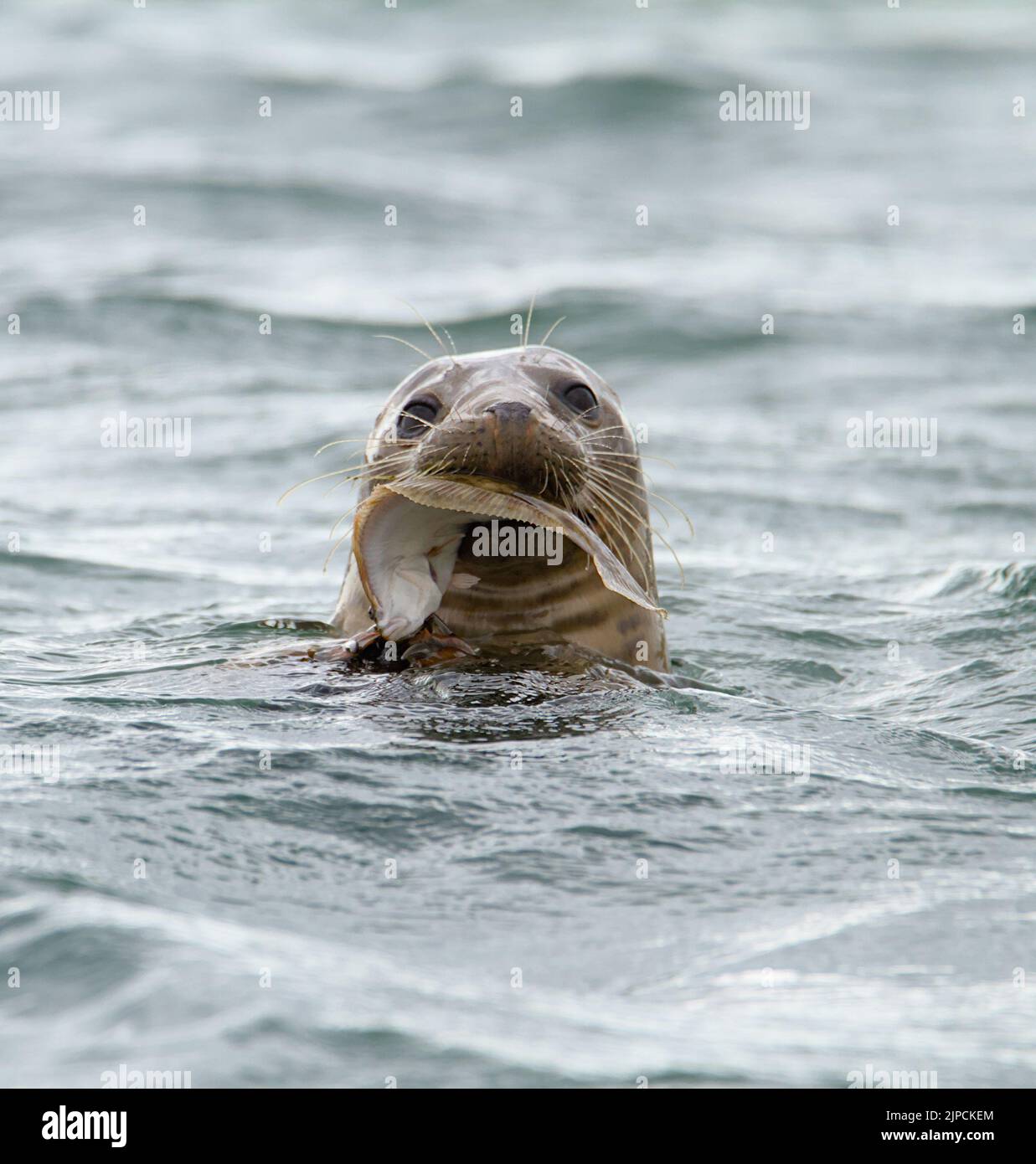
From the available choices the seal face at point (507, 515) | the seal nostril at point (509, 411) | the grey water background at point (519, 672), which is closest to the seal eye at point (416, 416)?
the seal face at point (507, 515)

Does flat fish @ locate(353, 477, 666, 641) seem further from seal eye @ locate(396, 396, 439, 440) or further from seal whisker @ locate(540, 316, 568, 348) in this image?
seal whisker @ locate(540, 316, 568, 348)

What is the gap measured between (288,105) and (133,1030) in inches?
720

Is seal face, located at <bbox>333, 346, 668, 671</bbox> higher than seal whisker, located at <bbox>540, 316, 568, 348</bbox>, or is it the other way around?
seal whisker, located at <bbox>540, 316, 568, 348</bbox>

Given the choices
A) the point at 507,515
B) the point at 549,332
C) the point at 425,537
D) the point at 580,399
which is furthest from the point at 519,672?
the point at 549,332

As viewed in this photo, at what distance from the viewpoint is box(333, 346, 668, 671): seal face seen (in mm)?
4875

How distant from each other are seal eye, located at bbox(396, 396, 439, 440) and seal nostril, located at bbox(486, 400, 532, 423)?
0.54 meters

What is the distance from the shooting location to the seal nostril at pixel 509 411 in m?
4.87

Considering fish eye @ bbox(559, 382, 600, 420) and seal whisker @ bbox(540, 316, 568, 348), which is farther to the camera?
seal whisker @ bbox(540, 316, 568, 348)

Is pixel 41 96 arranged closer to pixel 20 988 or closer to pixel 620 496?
pixel 620 496

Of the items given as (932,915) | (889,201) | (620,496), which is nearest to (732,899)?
(932,915)

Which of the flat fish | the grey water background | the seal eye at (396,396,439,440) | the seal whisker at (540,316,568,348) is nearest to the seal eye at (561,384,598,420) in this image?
the seal whisker at (540,316,568,348)

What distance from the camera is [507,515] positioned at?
470 cm

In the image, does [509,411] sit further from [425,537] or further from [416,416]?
[416,416]
